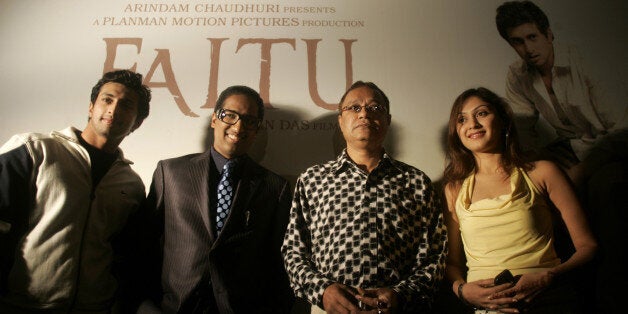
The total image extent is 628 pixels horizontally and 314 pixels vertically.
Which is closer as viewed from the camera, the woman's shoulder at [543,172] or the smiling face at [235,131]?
the woman's shoulder at [543,172]

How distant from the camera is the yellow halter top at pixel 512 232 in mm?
1510

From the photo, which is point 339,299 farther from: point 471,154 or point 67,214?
point 67,214

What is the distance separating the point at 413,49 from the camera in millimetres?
2430

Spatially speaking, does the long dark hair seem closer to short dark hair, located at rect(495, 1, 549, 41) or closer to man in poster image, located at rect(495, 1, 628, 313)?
man in poster image, located at rect(495, 1, 628, 313)

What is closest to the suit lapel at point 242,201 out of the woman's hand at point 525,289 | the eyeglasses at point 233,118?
the eyeglasses at point 233,118

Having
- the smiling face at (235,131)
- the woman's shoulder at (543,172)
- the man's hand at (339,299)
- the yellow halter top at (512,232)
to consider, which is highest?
the smiling face at (235,131)

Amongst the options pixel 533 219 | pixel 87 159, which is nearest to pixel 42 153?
pixel 87 159

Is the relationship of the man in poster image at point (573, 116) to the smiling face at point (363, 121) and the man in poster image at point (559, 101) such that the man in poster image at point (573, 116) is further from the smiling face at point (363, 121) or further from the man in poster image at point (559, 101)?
the smiling face at point (363, 121)

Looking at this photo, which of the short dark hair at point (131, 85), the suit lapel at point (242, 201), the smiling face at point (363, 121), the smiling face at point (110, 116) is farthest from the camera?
the short dark hair at point (131, 85)

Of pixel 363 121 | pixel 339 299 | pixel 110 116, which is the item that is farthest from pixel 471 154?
pixel 110 116

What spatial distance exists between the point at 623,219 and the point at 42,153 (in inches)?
118

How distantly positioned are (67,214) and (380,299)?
4.53ft

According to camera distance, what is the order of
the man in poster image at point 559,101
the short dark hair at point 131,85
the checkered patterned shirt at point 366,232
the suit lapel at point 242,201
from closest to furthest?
1. the checkered patterned shirt at point 366,232
2. the suit lapel at point 242,201
3. the short dark hair at point 131,85
4. the man in poster image at point 559,101

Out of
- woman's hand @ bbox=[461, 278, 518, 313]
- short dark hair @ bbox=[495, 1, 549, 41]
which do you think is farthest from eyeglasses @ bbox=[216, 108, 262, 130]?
short dark hair @ bbox=[495, 1, 549, 41]
